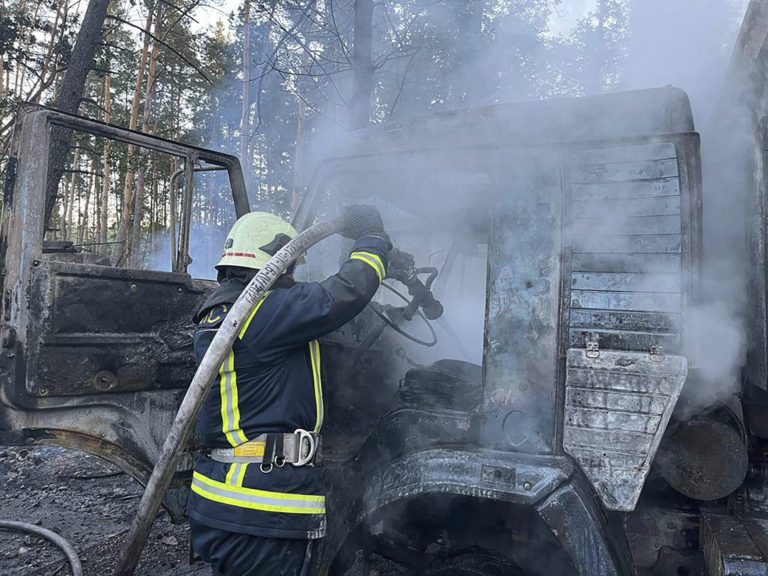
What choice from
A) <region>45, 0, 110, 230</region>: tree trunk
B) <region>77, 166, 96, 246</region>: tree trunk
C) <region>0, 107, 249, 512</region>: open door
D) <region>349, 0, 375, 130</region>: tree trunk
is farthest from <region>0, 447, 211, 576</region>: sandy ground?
<region>77, 166, 96, 246</region>: tree trunk

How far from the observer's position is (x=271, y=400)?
7.54 ft

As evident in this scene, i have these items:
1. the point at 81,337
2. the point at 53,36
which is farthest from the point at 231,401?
the point at 53,36

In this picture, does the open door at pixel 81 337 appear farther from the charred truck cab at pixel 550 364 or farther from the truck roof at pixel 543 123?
the truck roof at pixel 543 123

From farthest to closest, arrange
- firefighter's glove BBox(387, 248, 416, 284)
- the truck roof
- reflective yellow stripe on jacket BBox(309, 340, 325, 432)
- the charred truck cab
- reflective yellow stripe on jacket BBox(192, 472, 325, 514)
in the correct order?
firefighter's glove BBox(387, 248, 416, 284)
reflective yellow stripe on jacket BBox(309, 340, 325, 432)
the truck roof
reflective yellow stripe on jacket BBox(192, 472, 325, 514)
the charred truck cab

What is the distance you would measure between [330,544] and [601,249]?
1.71m

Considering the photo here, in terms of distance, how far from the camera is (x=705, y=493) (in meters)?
2.27

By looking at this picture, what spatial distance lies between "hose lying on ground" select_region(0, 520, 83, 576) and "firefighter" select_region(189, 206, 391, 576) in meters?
1.95

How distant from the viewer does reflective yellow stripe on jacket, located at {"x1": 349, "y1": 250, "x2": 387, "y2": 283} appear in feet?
7.80

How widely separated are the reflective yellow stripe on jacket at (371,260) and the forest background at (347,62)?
0.97m

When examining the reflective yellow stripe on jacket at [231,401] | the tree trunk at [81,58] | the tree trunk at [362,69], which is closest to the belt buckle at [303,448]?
the reflective yellow stripe on jacket at [231,401]

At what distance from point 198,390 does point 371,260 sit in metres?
0.87

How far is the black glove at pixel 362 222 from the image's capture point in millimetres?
2539

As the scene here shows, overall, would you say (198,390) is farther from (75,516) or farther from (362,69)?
(362,69)

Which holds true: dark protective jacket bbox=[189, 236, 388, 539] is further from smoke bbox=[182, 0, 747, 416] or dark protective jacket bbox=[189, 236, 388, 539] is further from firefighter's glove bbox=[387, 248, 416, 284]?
smoke bbox=[182, 0, 747, 416]
